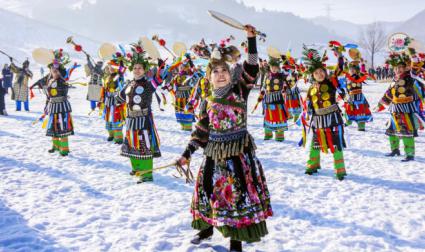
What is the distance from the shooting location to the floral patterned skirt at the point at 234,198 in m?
3.00

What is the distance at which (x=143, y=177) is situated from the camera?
5496 mm

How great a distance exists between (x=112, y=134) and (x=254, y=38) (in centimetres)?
645

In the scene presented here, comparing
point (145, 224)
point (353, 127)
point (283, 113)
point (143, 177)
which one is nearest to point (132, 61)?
point (143, 177)

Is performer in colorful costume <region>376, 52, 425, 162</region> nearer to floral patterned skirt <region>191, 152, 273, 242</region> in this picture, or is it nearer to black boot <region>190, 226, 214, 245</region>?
floral patterned skirt <region>191, 152, 273, 242</region>

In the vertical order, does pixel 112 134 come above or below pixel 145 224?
above

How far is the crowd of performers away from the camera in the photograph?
3.11 metres

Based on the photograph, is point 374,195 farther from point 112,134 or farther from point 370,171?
point 112,134

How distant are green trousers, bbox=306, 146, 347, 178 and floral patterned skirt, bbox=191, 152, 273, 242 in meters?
2.68

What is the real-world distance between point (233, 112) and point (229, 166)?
1.66 ft

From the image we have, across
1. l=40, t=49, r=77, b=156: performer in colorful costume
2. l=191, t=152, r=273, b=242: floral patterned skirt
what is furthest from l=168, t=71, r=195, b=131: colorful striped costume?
l=191, t=152, r=273, b=242: floral patterned skirt

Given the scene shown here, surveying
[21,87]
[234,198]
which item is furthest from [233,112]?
[21,87]

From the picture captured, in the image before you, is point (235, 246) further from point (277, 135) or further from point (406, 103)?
point (277, 135)

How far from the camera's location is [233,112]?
3.20 metres

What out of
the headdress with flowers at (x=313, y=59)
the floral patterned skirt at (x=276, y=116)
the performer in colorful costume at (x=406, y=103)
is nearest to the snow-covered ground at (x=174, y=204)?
the performer in colorful costume at (x=406, y=103)
